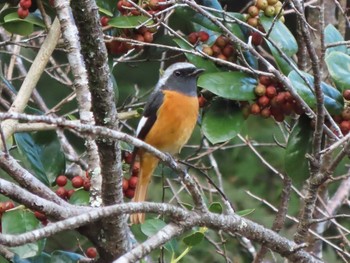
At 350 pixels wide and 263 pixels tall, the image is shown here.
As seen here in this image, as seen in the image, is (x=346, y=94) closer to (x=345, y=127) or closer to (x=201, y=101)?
(x=345, y=127)

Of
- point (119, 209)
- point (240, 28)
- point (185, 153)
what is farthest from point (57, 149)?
point (185, 153)

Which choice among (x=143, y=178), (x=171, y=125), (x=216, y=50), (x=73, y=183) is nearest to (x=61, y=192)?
(x=73, y=183)

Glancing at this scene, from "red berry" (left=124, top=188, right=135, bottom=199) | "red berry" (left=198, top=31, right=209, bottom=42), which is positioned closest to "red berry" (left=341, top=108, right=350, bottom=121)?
"red berry" (left=198, top=31, right=209, bottom=42)

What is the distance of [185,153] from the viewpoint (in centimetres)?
699

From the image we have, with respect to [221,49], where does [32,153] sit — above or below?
below

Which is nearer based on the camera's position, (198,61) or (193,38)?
(198,61)

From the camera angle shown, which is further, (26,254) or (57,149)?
(57,149)

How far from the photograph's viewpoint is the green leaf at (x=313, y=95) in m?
3.26

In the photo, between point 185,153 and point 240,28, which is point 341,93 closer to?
point 240,28

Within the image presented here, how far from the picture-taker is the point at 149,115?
4.17m

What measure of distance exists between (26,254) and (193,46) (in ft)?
3.24

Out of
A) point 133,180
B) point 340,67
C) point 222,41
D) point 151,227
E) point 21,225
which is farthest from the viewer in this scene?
point 133,180

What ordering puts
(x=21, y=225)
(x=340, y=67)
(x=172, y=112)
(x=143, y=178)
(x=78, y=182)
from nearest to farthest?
1. (x=21, y=225)
2. (x=340, y=67)
3. (x=78, y=182)
4. (x=143, y=178)
5. (x=172, y=112)

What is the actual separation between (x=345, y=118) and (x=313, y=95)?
171mm
